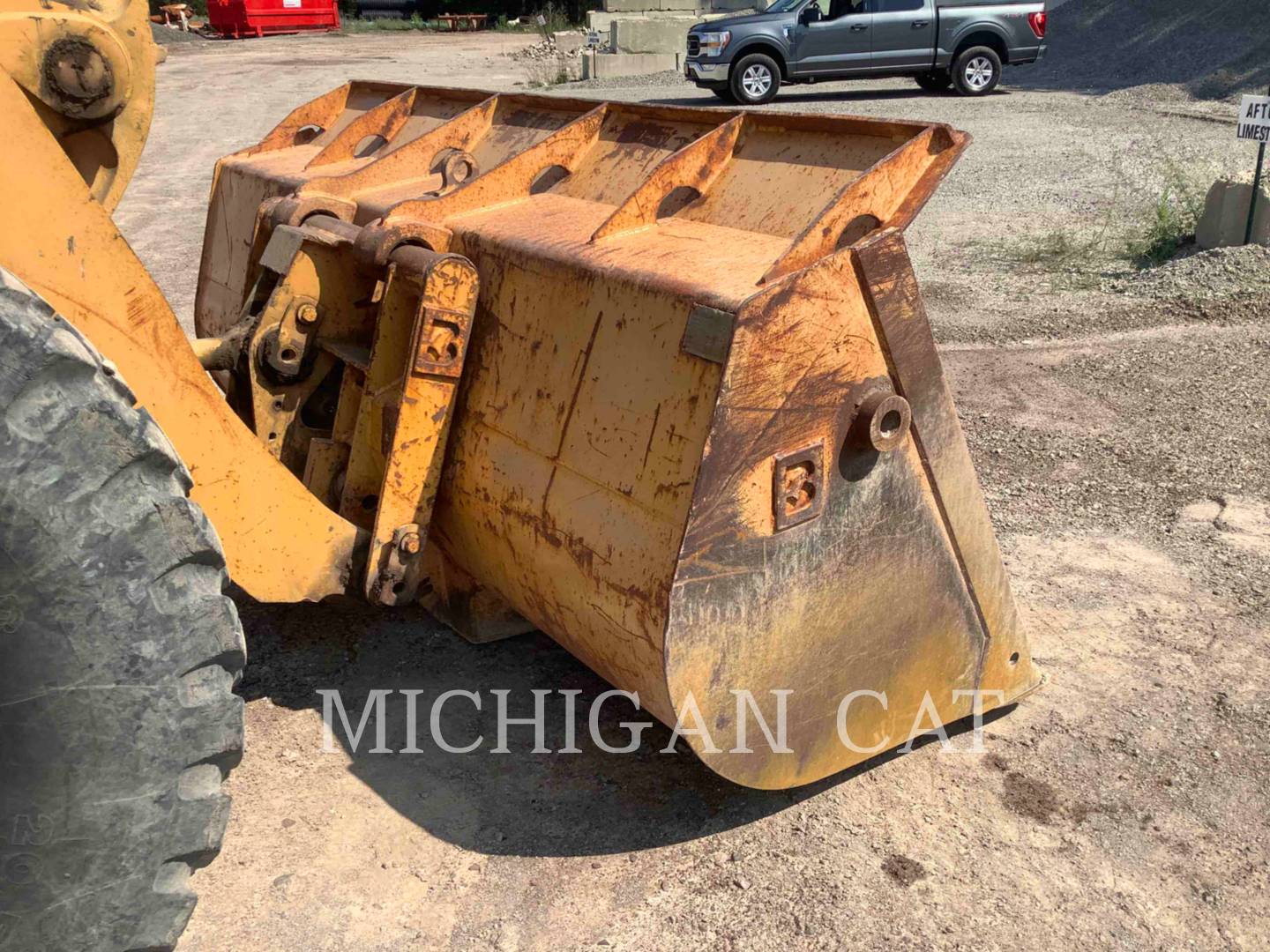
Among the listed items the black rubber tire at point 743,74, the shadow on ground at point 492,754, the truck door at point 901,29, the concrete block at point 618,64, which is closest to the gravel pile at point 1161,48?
the truck door at point 901,29

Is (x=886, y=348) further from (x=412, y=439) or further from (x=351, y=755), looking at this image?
(x=351, y=755)

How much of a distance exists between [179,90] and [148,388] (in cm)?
2048

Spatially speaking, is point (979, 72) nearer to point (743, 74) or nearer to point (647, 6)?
point (743, 74)

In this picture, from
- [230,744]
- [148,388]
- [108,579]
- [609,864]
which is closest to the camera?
[108,579]

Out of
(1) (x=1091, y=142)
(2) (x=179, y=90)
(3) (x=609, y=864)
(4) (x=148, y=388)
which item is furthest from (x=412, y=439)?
(2) (x=179, y=90)

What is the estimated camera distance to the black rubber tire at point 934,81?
16.9 meters

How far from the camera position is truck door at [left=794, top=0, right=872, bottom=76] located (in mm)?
16016

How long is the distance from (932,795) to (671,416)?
1.19 meters

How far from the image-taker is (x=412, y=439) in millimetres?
2883

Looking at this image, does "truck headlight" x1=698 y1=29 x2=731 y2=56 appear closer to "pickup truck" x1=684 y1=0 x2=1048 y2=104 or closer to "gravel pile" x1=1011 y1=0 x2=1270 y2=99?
"pickup truck" x1=684 y1=0 x2=1048 y2=104

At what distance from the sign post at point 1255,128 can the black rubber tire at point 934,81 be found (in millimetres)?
9860

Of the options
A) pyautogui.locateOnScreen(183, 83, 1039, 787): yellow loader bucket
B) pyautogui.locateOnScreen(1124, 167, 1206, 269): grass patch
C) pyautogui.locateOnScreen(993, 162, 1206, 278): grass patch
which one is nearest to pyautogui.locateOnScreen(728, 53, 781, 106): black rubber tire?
pyautogui.locateOnScreen(993, 162, 1206, 278): grass patch

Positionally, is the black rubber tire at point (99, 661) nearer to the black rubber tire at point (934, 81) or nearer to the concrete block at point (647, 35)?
the black rubber tire at point (934, 81)

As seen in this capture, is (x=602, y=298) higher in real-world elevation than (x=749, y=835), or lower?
higher
